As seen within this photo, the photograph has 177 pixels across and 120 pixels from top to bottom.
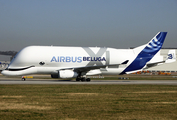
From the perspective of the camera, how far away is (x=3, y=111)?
14.6 meters

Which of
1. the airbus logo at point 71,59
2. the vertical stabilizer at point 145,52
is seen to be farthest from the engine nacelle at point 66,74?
the vertical stabilizer at point 145,52

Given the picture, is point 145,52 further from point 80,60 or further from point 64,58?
point 64,58

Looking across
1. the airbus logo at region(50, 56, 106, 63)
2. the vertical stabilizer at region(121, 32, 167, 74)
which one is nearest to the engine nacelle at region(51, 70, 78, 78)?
the airbus logo at region(50, 56, 106, 63)

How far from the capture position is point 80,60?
4591 cm

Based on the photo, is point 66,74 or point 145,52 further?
point 145,52

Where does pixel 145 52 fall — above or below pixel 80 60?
above

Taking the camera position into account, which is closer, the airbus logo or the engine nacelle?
the engine nacelle

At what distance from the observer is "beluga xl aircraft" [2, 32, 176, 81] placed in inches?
1719

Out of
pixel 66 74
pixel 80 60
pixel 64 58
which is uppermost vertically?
pixel 64 58

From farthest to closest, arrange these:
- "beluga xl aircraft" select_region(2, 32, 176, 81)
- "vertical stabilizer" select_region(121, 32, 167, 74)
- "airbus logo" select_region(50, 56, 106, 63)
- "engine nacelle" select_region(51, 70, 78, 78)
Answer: "vertical stabilizer" select_region(121, 32, 167, 74)
"airbus logo" select_region(50, 56, 106, 63)
"beluga xl aircraft" select_region(2, 32, 176, 81)
"engine nacelle" select_region(51, 70, 78, 78)

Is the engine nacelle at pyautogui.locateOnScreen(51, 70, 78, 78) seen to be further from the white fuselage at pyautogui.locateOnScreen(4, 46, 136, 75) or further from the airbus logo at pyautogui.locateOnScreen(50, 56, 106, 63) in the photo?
the airbus logo at pyautogui.locateOnScreen(50, 56, 106, 63)

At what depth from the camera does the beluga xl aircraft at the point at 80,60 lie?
43656mm

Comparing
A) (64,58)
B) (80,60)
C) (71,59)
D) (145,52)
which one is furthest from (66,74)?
(145,52)

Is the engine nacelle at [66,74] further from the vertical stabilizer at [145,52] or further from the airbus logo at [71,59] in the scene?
the vertical stabilizer at [145,52]
